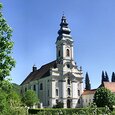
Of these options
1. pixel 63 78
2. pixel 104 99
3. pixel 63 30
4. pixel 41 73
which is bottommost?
pixel 104 99

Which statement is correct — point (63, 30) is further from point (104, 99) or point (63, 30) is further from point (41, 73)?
point (104, 99)

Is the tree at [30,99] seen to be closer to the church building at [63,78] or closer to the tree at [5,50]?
the church building at [63,78]

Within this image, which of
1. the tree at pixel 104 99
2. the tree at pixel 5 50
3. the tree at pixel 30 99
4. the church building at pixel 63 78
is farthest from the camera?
the church building at pixel 63 78

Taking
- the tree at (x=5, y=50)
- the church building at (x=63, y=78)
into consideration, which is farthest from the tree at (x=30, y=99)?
the tree at (x=5, y=50)

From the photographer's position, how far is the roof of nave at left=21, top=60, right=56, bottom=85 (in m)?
87.3

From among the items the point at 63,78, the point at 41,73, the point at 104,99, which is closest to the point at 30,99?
the point at 63,78

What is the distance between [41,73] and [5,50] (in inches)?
2746

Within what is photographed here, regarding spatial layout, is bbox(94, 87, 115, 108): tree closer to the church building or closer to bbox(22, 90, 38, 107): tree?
bbox(22, 90, 38, 107): tree

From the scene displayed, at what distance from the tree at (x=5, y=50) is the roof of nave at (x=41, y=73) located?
63688 millimetres

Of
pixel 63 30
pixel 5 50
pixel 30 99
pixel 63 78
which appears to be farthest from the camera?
pixel 63 30

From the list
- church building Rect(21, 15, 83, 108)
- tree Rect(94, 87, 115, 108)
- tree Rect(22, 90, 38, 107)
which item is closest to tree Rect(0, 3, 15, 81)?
tree Rect(94, 87, 115, 108)

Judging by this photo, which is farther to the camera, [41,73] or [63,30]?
[41,73]

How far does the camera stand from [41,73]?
3583 inches

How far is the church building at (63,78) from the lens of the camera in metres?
83.2
